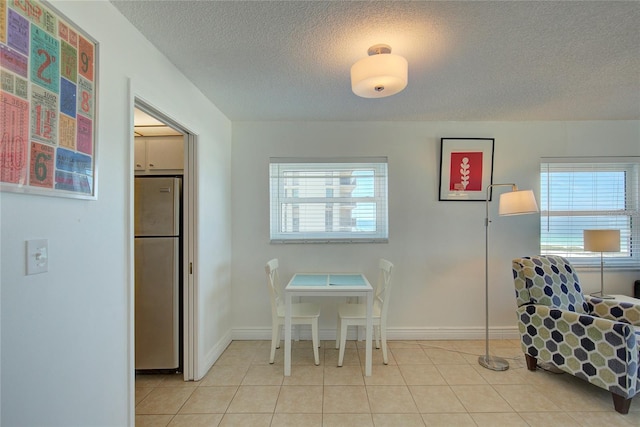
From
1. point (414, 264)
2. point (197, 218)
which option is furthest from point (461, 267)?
point (197, 218)

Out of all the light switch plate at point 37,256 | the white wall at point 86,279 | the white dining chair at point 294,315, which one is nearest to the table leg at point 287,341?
the white dining chair at point 294,315

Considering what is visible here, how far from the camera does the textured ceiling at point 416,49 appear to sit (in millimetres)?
1467

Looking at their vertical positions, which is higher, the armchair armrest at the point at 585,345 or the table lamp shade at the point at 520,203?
the table lamp shade at the point at 520,203

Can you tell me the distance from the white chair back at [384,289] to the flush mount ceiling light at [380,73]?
4.96 ft

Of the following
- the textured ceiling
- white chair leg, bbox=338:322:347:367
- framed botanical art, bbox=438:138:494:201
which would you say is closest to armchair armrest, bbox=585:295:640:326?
framed botanical art, bbox=438:138:494:201

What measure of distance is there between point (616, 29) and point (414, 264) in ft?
7.51

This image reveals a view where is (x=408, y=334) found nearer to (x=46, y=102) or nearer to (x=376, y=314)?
(x=376, y=314)

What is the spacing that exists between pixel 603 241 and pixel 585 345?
124cm

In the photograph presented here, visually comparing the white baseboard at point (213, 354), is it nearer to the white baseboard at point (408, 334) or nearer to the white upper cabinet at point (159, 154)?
the white baseboard at point (408, 334)

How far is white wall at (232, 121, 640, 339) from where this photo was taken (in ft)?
10.3

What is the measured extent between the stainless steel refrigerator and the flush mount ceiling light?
1.67 meters

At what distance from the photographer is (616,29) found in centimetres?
161

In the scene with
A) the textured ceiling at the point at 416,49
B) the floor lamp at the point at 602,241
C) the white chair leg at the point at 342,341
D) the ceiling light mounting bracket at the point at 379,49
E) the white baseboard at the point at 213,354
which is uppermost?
the textured ceiling at the point at 416,49

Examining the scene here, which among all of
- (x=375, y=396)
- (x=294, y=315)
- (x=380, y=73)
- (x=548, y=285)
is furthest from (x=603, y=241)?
(x=294, y=315)
